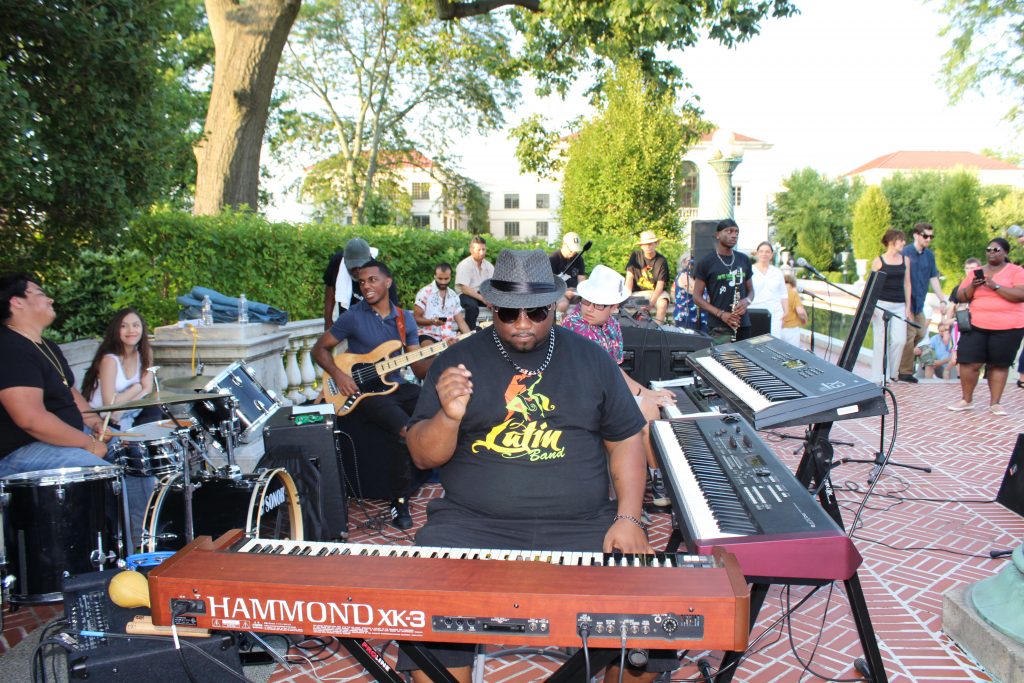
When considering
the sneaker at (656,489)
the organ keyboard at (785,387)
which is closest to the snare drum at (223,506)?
the organ keyboard at (785,387)

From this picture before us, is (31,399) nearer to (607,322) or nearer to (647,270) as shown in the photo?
(607,322)

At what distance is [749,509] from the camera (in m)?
2.58

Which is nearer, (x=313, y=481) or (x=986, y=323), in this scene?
(x=313, y=481)

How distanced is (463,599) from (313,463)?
3.01 metres

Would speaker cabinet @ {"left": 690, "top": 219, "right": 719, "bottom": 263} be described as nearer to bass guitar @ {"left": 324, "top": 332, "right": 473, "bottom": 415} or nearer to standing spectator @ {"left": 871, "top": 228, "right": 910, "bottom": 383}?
standing spectator @ {"left": 871, "top": 228, "right": 910, "bottom": 383}

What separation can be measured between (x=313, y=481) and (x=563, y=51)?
43.6 feet

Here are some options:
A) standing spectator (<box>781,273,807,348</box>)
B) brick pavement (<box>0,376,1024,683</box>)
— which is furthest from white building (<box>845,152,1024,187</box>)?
brick pavement (<box>0,376,1024,683</box>)

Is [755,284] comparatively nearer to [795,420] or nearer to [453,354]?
[795,420]

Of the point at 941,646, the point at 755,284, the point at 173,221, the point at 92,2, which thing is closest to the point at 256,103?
the point at 173,221

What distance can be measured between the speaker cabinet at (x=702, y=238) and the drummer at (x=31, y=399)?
33.5 ft

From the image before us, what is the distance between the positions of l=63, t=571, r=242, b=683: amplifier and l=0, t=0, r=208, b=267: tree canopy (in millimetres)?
2646

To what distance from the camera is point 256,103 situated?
11.0 meters

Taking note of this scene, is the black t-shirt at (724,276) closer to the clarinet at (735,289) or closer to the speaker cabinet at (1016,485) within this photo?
the clarinet at (735,289)

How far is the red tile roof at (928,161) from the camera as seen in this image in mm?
75562
